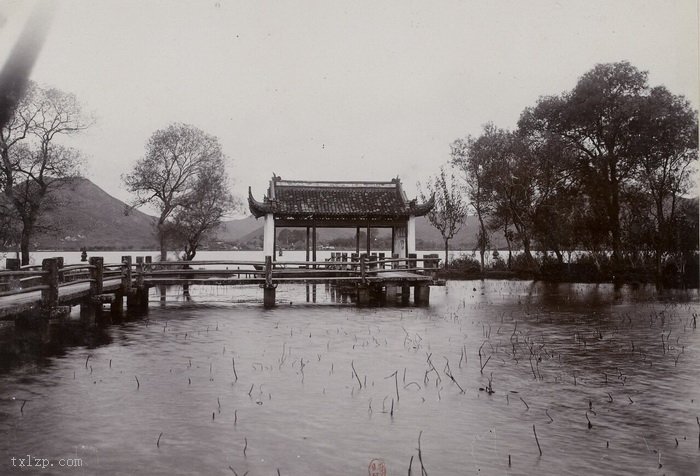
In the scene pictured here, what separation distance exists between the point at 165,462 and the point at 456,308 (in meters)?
12.8

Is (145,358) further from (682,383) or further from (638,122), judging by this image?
(638,122)

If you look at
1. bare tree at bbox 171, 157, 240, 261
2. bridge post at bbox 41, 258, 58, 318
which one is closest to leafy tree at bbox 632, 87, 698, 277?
bare tree at bbox 171, 157, 240, 261

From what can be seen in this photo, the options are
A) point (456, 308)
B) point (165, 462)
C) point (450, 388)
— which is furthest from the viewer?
point (456, 308)

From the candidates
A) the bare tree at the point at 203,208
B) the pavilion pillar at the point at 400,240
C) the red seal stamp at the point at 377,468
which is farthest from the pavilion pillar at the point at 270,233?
the red seal stamp at the point at 377,468

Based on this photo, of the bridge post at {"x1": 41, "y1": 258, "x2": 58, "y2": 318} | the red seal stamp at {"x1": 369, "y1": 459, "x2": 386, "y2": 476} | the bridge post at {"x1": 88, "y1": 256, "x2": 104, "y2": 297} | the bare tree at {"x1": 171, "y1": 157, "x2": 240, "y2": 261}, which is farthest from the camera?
the bare tree at {"x1": 171, "y1": 157, "x2": 240, "y2": 261}

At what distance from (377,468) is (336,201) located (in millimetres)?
19233

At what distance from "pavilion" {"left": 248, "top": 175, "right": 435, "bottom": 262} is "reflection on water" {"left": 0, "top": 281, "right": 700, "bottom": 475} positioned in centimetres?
949

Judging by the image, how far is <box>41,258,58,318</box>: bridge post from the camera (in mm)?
10297

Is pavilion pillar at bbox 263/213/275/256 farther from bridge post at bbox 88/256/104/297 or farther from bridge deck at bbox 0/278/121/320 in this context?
bridge post at bbox 88/256/104/297

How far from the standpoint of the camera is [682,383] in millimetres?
8148

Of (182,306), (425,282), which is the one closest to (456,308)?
(425,282)

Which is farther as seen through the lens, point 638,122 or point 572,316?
point 638,122

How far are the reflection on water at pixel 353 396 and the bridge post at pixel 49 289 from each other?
1.75 ft

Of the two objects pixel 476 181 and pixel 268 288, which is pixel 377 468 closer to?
pixel 268 288
